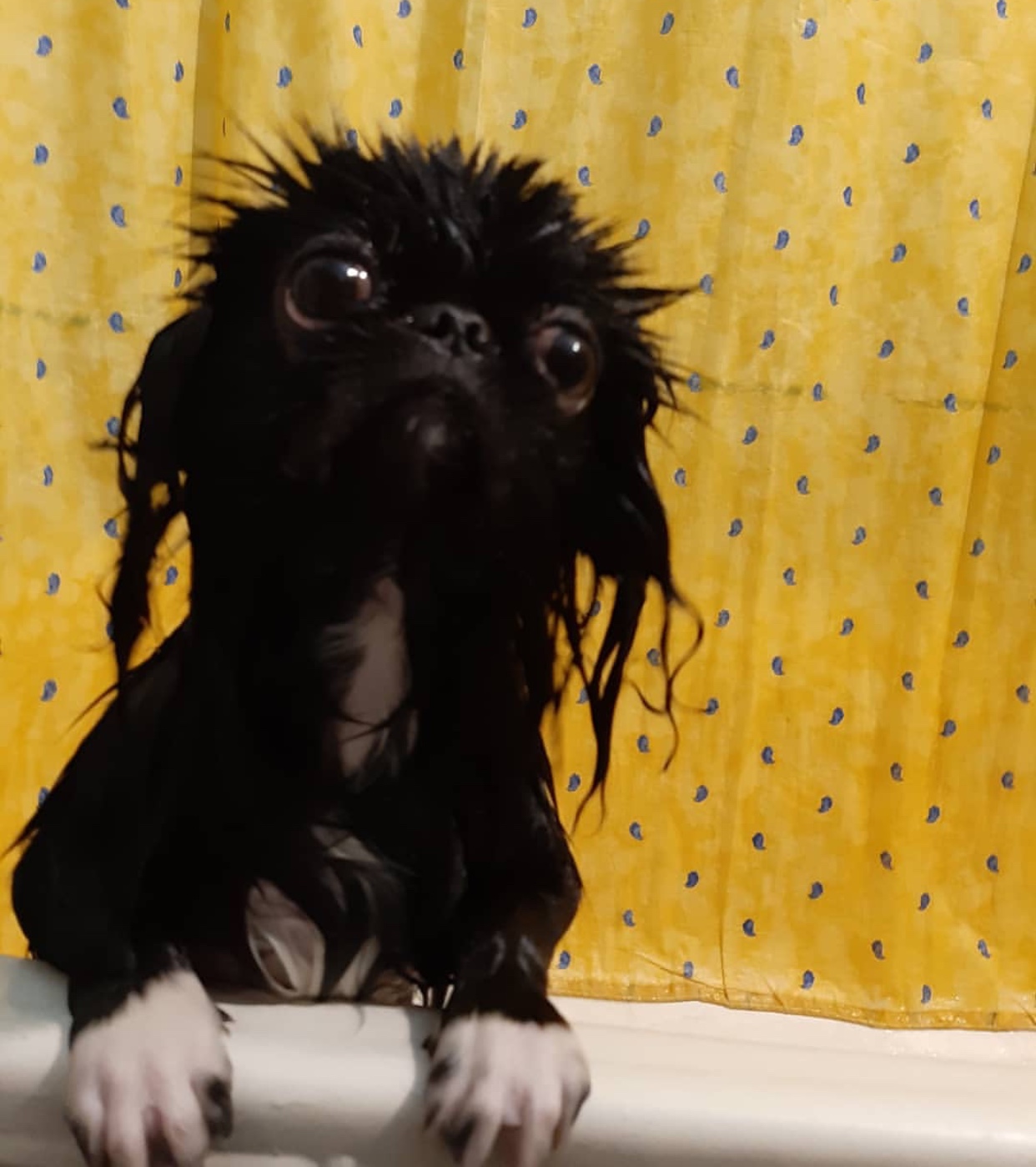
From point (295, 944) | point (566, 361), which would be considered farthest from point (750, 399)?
point (295, 944)

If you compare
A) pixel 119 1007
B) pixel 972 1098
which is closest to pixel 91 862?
pixel 119 1007

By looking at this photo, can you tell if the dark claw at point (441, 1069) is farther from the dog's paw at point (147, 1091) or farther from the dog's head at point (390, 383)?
the dog's head at point (390, 383)

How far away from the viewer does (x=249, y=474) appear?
15.1 inches

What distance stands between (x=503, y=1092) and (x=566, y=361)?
266mm

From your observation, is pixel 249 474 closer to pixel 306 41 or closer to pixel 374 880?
pixel 374 880

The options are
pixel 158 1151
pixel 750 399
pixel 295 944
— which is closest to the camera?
pixel 158 1151

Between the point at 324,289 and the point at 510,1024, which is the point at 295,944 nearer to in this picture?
the point at 510,1024

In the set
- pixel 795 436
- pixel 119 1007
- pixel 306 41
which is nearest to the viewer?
pixel 119 1007

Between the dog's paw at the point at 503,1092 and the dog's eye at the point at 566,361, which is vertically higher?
the dog's eye at the point at 566,361

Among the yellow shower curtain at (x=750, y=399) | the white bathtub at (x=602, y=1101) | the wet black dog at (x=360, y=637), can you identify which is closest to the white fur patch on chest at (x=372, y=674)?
the wet black dog at (x=360, y=637)

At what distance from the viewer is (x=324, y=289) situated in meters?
0.38

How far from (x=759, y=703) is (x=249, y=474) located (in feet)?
1.70

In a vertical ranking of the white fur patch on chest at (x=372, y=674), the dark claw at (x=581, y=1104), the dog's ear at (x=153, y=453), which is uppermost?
the dog's ear at (x=153, y=453)

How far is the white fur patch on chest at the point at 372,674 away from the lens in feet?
1.36
